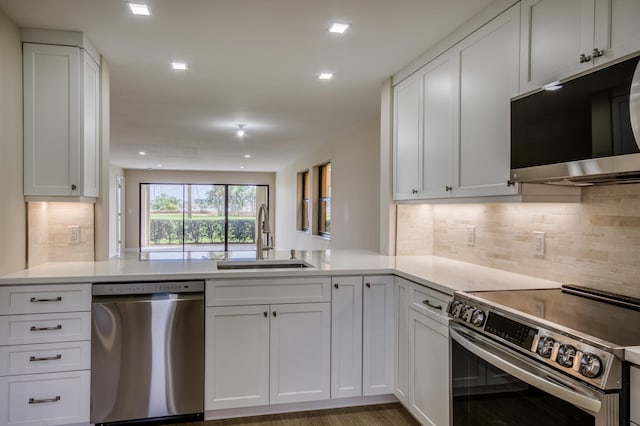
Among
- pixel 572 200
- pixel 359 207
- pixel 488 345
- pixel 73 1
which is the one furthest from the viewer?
pixel 359 207

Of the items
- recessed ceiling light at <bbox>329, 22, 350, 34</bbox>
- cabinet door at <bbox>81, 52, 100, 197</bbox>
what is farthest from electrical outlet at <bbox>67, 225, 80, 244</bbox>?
recessed ceiling light at <bbox>329, 22, 350, 34</bbox>

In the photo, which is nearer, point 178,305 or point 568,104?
point 568,104

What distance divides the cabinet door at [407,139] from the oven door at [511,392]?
52.1 inches

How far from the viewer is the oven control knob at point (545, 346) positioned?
1381 mm

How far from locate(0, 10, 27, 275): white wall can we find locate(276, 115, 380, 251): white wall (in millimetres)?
3161

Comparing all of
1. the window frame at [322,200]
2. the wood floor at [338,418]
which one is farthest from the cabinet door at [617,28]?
the window frame at [322,200]

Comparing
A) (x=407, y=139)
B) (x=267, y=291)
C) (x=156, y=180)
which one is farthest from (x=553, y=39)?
(x=156, y=180)

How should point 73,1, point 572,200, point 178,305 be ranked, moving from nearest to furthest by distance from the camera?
point 572,200
point 73,1
point 178,305

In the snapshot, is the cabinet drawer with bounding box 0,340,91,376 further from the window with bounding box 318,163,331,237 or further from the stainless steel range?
the window with bounding box 318,163,331,237

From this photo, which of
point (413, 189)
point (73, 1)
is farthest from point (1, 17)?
point (413, 189)

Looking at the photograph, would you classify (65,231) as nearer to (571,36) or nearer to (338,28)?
(338,28)

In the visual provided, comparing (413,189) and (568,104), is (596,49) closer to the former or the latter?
(568,104)

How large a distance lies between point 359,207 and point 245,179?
290 inches

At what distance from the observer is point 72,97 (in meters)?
2.61
